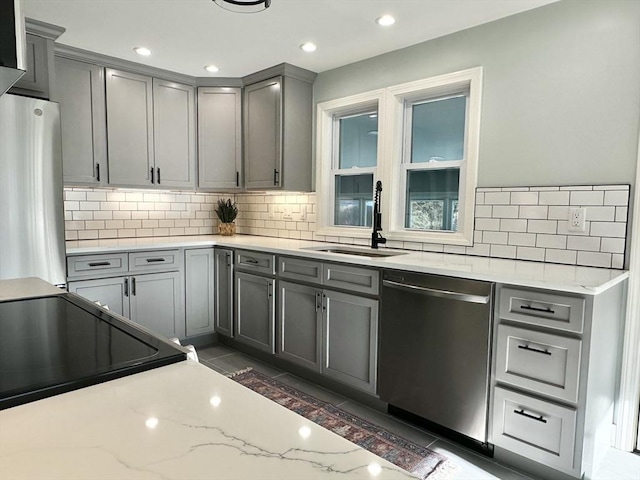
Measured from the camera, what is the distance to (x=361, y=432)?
2.34 meters

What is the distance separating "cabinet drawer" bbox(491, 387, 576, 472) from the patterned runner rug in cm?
32

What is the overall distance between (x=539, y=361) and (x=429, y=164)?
5.19ft

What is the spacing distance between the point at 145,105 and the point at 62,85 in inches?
24.5

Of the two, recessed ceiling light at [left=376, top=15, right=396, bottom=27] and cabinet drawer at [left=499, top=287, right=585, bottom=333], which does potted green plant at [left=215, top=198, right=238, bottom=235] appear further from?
cabinet drawer at [left=499, top=287, right=585, bottom=333]

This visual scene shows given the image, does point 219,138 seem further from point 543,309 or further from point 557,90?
point 543,309

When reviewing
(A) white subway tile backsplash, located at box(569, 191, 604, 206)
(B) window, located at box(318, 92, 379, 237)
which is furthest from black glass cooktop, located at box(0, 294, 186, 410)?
(B) window, located at box(318, 92, 379, 237)

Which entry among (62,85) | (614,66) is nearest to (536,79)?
(614,66)

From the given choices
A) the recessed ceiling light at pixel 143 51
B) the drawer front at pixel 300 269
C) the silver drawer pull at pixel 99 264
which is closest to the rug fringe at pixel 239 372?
the drawer front at pixel 300 269

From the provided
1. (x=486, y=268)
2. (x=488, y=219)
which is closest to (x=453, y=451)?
(x=486, y=268)

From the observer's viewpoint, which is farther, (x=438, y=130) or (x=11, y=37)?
(x=438, y=130)

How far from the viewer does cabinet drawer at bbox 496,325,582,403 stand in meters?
1.79

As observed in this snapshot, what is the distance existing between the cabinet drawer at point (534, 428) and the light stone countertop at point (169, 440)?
163 cm

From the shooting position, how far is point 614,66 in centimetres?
217

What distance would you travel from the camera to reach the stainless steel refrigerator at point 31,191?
255cm
